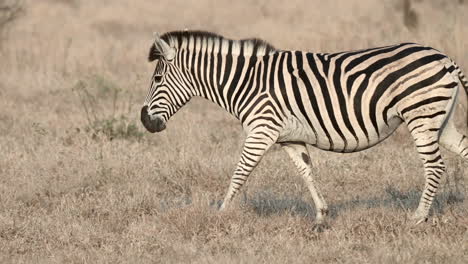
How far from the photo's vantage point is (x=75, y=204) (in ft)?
23.7

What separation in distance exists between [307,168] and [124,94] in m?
6.72

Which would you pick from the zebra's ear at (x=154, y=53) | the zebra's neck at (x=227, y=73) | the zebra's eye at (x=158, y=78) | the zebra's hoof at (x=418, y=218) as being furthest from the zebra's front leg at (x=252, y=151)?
the zebra's hoof at (x=418, y=218)

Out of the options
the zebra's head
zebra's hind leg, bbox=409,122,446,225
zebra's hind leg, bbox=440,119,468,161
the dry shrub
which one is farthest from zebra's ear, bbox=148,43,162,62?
the dry shrub

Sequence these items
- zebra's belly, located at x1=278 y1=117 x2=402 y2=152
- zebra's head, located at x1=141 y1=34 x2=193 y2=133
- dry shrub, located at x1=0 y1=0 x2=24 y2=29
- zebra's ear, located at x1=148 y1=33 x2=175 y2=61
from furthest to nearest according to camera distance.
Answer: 1. dry shrub, located at x1=0 y1=0 x2=24 y2=29
2. zebra's head, located at x1=141 y1=34 x2=193 y2=133
3. zebra's ear, located at x1=148 y1=33 x2=175 y2=61
4. zebra's belly, located at x1=278 y1=117 x2=402 y2=152

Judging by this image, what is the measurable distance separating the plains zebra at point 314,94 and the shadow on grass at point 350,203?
41 cm

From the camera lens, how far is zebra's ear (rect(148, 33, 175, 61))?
6.59 m

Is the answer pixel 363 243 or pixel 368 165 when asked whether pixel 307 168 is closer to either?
pixel 363 243

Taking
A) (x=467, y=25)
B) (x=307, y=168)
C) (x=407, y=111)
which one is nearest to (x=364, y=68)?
(x=407, y=111)

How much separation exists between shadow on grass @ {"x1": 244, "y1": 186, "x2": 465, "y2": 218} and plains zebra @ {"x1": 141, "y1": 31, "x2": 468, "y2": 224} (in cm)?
41

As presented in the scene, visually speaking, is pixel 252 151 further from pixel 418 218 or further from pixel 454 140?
pixel 454 140

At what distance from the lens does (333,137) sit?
6.25 metres

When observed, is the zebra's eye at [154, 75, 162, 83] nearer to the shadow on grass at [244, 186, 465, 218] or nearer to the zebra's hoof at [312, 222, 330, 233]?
the shadow on grass at [244, 186, 465, 218]

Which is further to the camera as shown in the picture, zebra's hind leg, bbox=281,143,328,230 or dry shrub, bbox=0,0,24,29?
Result: dry shrub, bbox=0,0,24,29

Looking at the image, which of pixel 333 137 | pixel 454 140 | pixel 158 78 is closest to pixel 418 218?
pixel 454 140
